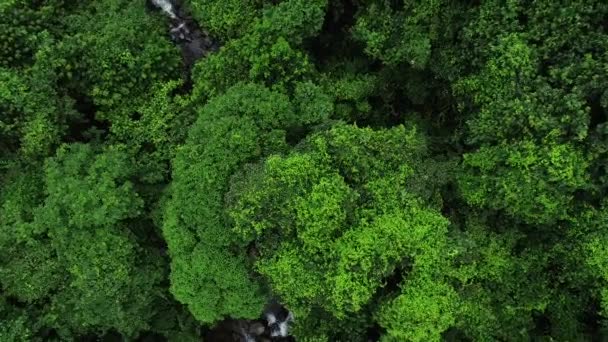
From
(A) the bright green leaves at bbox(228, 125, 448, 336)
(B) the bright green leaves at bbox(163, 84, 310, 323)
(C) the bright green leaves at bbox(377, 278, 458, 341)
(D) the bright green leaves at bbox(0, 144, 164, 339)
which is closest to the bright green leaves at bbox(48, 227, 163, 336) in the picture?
Result: (D) the bright green leaves at bbox(0, 144, 164, 339)

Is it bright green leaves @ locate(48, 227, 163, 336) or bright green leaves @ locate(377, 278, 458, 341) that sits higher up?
bright green leaves @ locate(48, 227, 163, 336)

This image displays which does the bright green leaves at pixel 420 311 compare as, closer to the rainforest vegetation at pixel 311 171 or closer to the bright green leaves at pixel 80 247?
the rainforest vegetation at pixel 311 171

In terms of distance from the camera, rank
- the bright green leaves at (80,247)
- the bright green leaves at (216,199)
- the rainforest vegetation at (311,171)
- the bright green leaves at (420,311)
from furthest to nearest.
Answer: the bright green leaves at (80,247), the bright green leaves at (216,199), the rainforest vegetation at (311,171), the bright green leaves at (420,311)

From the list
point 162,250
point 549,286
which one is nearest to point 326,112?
point 162,250

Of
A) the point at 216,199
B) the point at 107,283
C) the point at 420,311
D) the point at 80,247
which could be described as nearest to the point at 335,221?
the point at 420,311

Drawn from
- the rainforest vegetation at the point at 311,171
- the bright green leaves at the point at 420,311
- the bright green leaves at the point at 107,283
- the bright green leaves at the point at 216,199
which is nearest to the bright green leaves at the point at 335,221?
the rainforest vegetation at the point at 311,171

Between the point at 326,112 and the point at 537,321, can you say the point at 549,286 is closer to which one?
the point at 537,321

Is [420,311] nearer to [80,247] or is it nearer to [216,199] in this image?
[216,199]

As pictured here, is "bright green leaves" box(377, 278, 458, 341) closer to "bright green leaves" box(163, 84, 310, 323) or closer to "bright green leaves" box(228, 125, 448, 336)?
"bright green leaves" box(228, 125, 448, 336)
